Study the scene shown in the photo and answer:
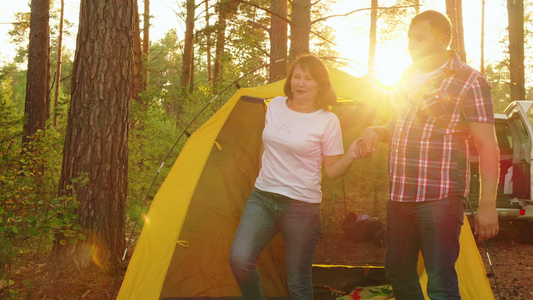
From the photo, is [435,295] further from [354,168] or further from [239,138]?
[354,168]

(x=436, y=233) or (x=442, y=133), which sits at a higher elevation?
(x=442, y=133)

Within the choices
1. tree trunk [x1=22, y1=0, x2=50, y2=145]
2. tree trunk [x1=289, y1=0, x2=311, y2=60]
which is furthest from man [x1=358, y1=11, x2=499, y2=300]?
tree trunk [x1=22, y1=0, x2=50, y2=145]

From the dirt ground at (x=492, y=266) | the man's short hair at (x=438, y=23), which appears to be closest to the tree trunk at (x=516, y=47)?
the dirt ground at (x=492, y=266)

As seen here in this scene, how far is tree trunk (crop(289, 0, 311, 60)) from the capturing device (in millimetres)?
7625

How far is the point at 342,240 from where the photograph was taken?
743 centimetres

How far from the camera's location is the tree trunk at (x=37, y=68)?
915 cm

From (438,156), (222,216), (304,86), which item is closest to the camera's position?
(438,156)

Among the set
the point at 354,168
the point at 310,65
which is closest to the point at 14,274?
the point at 310,65

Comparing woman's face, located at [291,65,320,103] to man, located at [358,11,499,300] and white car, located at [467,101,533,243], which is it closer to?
man, located at [358,11,499,300]

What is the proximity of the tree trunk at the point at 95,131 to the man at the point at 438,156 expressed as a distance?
2748 millimetres

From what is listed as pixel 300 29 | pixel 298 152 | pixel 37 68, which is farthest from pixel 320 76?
pixel 37 68

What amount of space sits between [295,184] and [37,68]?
27.1ft

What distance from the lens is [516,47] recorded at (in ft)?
45.8

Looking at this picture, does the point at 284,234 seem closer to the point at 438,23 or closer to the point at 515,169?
the point at 438,23
